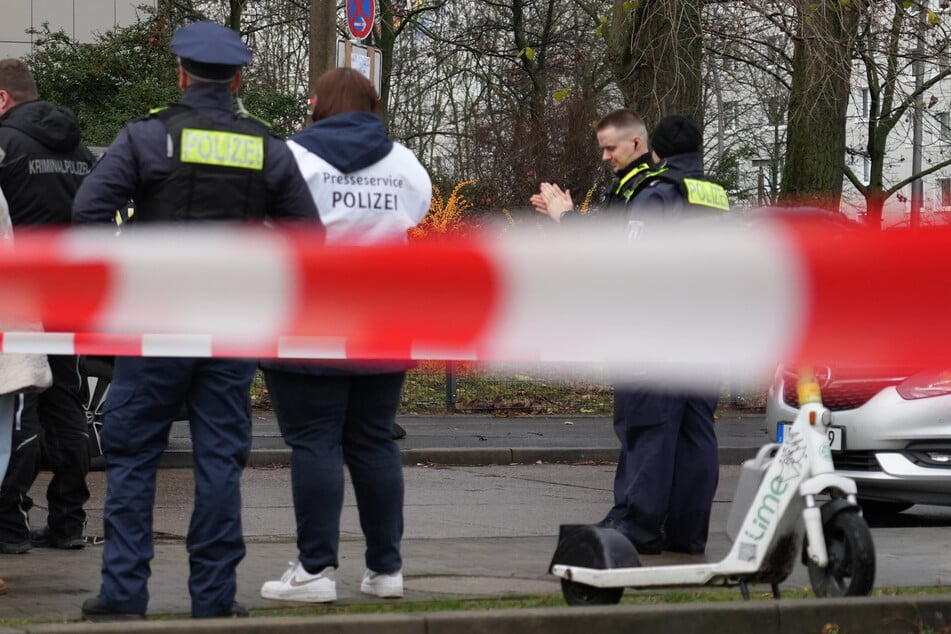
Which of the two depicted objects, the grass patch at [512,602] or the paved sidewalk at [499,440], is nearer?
the grass patch at [512,602]

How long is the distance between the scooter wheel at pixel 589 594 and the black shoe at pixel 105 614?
1.41 meters

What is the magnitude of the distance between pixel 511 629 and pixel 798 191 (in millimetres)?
13443

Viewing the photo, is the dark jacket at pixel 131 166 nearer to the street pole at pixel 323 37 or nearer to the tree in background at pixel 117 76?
the street pole at pixel 323 37

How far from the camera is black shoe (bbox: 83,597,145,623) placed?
5137 mm

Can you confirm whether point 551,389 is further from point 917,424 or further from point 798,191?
point 917,424

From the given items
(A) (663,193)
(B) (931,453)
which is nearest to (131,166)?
(A) (663,193)

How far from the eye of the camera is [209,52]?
211 inches

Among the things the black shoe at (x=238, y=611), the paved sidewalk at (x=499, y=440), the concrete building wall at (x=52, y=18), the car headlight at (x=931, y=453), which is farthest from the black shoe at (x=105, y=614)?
the concrete building wall at (x=52, y=18)

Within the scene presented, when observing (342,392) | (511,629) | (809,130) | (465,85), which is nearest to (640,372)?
(342,392)

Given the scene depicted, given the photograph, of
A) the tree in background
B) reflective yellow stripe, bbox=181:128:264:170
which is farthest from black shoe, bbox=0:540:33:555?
the tree in background

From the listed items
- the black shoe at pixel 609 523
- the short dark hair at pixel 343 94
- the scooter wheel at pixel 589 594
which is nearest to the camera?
Result: the scooter wheel at pixel 589 594

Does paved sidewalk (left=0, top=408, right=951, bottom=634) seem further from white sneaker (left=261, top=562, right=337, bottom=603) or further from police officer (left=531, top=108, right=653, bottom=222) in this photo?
police officer (left=531, top=108, right=653, bottom=222)

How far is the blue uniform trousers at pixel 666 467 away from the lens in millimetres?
A: 7035

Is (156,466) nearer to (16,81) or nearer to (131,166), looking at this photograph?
(131,166)
